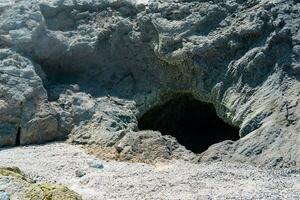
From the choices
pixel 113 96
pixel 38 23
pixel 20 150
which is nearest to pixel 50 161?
pixel 20 150

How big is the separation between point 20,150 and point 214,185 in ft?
20.0

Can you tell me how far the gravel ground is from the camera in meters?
12.5

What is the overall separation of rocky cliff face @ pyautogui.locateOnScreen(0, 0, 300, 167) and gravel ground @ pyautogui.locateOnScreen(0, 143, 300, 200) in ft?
A: 2.75

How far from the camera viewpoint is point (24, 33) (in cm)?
1820

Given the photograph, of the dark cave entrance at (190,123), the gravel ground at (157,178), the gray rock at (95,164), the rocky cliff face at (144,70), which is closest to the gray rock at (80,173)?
the gravel ground at (157,178)

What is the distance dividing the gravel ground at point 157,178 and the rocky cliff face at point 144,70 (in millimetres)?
839

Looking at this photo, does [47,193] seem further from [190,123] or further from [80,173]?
[190,123]

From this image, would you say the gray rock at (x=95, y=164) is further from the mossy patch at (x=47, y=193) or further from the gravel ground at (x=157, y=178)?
the mossy patch at (x=47, y=193)

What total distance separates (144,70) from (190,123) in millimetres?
2530

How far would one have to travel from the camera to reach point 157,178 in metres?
13.5

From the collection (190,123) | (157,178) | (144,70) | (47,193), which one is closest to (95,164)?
(157,178)

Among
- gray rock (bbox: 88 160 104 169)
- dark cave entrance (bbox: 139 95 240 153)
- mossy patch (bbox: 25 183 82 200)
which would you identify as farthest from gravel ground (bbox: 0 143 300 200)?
dark cave entrance (bbox: 139 95 240 153)

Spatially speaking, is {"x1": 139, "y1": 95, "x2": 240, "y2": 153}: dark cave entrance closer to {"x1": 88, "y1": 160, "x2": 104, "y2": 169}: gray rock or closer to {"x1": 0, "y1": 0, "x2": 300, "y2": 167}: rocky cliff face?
{"x1": 0, "y1": 0, "x2": 300, "y2": 167}: rocky cliff face

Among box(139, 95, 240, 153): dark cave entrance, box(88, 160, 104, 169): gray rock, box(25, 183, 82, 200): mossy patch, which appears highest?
box(25, 183, 82, 200): mossy patch
